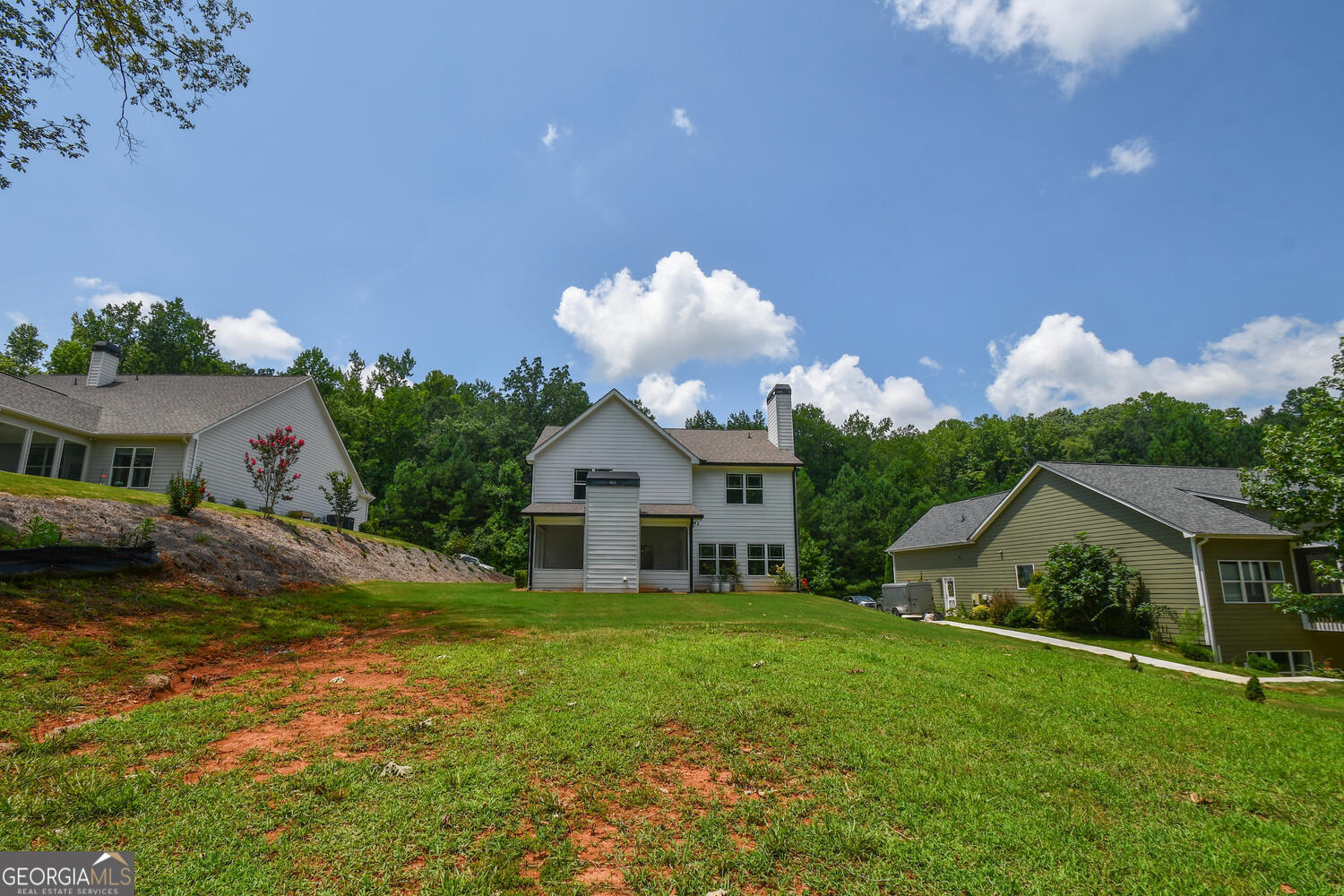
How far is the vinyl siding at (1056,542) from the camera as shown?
1805 centimetres

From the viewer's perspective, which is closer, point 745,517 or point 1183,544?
point 1183,544

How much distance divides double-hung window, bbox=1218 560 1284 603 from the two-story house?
13.1 meters

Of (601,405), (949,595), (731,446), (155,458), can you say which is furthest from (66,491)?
(949,595)

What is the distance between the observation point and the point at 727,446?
2661cm

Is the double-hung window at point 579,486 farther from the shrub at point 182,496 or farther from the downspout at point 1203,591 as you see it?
the downspout at point 1203,591

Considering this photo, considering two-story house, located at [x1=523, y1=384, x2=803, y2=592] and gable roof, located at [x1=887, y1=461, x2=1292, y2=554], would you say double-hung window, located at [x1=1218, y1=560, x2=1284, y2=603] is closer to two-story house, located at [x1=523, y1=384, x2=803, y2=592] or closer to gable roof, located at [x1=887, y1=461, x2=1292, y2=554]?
gable roof, located at [x1=887, y1=461, x2=1292, y2=554]

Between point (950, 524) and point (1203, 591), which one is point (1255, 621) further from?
point (950, 524)

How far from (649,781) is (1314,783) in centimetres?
558

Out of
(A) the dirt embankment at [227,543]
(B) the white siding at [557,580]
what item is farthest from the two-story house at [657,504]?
(A) the dirt embankment at [227,543]

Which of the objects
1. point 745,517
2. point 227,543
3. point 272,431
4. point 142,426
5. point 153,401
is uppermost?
point 153,401

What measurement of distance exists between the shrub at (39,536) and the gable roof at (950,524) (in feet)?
96.4

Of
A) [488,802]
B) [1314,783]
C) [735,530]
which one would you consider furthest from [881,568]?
[488,802]

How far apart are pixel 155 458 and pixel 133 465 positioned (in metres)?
0.97

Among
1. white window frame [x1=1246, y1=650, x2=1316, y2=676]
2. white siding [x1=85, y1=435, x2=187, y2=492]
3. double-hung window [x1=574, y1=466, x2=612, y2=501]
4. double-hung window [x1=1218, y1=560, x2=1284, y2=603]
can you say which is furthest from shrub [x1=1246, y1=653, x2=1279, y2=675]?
white siding [x1=85, y1=435, x2=187, y2=492]
